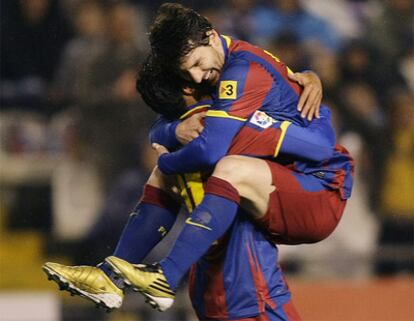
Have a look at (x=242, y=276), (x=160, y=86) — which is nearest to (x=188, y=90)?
(x=160, y=86)

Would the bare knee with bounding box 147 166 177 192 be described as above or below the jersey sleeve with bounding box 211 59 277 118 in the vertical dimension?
below

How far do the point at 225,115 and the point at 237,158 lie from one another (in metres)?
0.13

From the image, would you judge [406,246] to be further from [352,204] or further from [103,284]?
[103,284]

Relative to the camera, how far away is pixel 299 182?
316cm

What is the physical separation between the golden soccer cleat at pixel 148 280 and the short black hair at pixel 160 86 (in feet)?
1.93

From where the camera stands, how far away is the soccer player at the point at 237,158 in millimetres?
2932

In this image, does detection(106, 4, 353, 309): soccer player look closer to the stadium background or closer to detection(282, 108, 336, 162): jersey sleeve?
detection(282, 108, 336, 162): jersey sleeve

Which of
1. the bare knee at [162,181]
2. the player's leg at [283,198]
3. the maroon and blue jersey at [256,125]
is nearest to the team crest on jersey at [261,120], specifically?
the maroon and blue jersey at [256,125]

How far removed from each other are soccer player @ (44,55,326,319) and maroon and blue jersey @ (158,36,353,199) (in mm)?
165

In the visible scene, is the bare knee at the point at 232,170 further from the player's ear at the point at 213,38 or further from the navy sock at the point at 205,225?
the player's ear at the point at 213,38

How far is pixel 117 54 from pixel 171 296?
3.08m

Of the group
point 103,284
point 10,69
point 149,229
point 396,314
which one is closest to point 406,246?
point 396,314

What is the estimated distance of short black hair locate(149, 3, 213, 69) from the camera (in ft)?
9.92

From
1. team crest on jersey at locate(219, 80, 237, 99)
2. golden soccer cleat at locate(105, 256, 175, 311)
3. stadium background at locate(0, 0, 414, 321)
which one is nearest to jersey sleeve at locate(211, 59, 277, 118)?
team crest on jersey at locate(219, 80, 237, 99)
